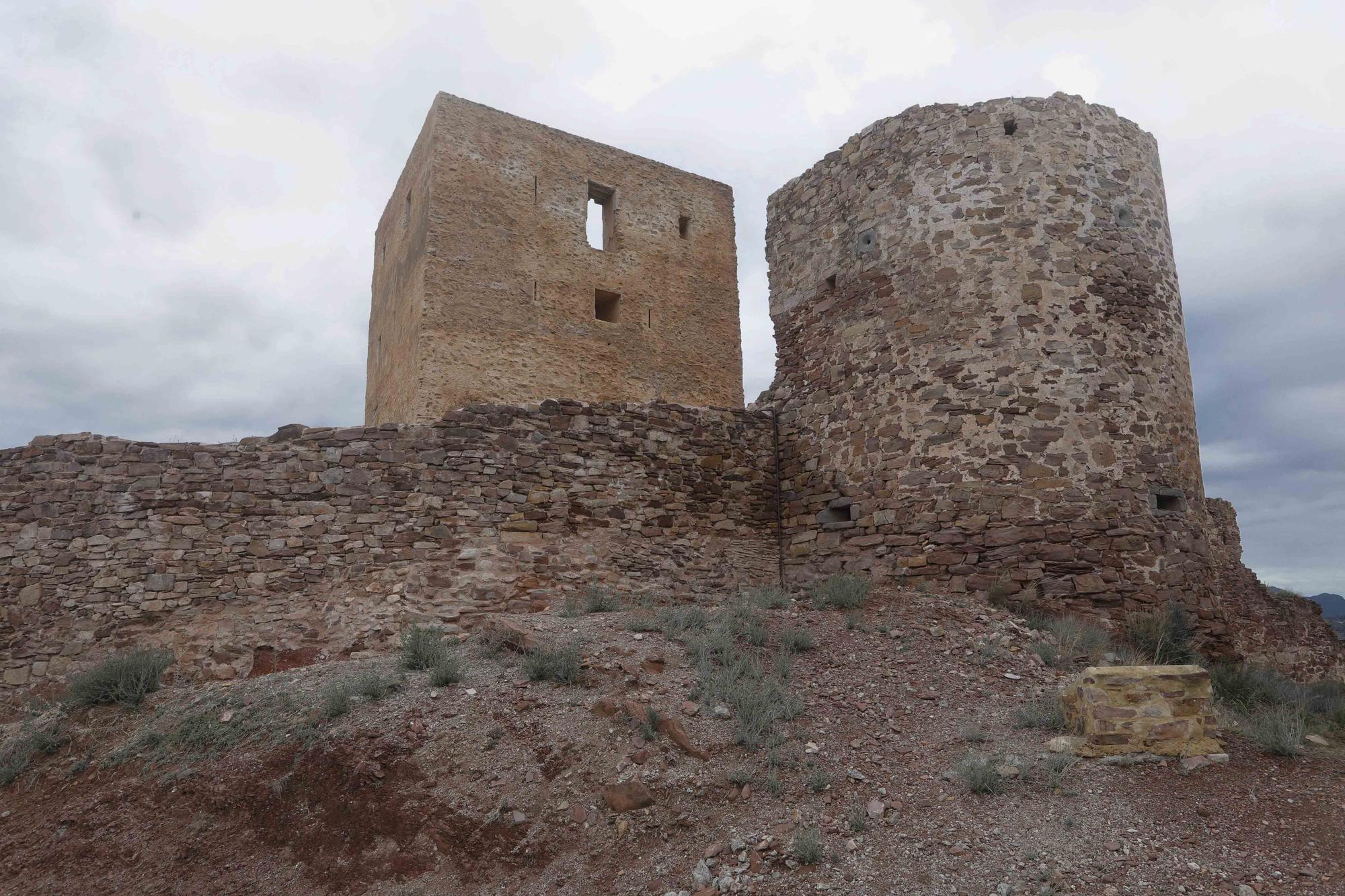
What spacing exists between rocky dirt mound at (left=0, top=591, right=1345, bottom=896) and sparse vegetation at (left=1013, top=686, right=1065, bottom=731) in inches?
1.4

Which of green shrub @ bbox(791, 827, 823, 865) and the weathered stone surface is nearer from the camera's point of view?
green shrub @ bbox(791, 827, 823, 865)

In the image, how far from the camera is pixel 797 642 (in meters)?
6.95

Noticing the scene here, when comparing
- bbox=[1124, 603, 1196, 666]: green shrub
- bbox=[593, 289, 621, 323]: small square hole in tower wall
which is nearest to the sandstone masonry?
bbox=[1124, 603, 1196, 666]: green shrub

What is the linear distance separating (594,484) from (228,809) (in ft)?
16.1

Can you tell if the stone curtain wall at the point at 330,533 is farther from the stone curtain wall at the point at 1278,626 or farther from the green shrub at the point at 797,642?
the stone curtain wall at the point at 1278,626

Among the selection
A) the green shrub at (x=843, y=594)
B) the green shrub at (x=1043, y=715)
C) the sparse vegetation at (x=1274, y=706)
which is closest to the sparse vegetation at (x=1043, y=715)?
the green shrub at (x=1043, y=715)

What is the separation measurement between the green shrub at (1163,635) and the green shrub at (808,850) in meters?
4.47

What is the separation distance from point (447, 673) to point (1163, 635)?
6053mm

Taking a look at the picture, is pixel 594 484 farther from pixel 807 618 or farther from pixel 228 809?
pixel 228 809

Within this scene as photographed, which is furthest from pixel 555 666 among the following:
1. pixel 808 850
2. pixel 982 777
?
pixel 982 777

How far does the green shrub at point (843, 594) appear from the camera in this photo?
8.35 metres

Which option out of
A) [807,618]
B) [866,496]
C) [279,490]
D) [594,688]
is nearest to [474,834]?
[594,688]

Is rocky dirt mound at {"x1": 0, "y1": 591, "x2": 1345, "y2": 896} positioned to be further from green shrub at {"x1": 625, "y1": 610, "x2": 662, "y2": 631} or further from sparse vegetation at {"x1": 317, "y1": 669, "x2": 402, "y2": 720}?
green shrub at {"x1": 625, "y1": 610, "x2": 662, "y2": 631}

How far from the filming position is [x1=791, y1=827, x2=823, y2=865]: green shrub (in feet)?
14.0
